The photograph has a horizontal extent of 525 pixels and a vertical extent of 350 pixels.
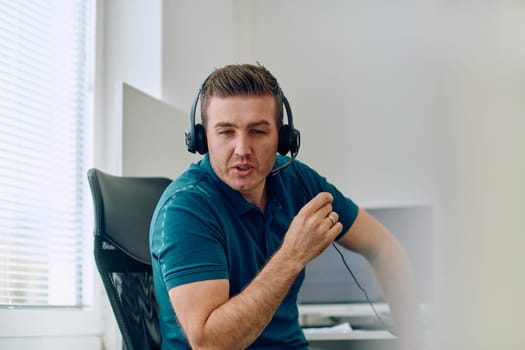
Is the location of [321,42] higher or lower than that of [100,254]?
higher

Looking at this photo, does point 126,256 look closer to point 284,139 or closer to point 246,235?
point 246,235

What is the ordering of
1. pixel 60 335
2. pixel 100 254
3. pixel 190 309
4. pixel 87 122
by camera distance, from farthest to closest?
A: 1. pixel 87 122
2. pixel 60 335
3. pixel 100 254
4. pixel 190 309

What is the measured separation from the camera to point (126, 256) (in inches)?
54.6

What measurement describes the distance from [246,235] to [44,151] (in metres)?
0.97

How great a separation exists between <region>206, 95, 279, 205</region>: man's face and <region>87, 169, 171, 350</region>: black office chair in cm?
21

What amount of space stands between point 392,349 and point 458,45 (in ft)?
3.47

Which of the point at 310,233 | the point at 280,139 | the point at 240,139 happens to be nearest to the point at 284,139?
the point at 280,139

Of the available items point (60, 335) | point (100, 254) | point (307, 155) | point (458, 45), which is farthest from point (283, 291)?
point (307, 155)

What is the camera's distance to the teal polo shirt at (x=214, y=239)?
1.23m

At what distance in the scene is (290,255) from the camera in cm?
124

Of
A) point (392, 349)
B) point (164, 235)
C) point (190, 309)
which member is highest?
point (164, 235)

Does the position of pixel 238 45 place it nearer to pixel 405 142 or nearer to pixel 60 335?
pixel 405 142

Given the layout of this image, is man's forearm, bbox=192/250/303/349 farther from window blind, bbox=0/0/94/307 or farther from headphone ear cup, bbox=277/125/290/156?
window blind, bbox=0/0/94/307

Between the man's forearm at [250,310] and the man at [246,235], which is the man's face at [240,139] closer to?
the man at [246,235]
